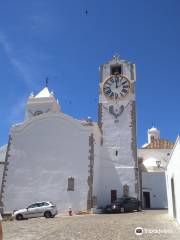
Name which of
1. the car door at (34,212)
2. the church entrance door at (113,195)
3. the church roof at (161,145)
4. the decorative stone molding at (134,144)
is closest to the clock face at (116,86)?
the decorative stone molding at (134,144)

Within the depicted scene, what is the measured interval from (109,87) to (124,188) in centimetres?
1302

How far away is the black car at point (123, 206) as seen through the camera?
3002cm

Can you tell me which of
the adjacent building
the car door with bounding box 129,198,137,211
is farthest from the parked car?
the adjacent building

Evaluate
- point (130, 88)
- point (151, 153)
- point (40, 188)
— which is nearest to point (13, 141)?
point (40, 188)

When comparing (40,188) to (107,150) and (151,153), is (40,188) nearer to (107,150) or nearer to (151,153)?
(107,150)

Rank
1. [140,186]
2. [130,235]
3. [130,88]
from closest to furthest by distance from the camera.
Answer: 1. [130,235]
2. [140,186]
3. [130,88]

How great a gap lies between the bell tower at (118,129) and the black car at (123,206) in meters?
3.99

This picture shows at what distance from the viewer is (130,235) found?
41.5 ft

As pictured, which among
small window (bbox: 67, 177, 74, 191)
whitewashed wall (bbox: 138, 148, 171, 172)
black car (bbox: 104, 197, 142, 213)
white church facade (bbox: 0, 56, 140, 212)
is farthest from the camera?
whitewashed wall (bbox: 138, 148, 171, 172)

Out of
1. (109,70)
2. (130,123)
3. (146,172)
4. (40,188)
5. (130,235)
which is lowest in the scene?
(130,235)

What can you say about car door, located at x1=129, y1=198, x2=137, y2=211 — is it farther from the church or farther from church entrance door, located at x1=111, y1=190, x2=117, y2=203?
church entrance door, located at x1=111, y1=190, x2=117, y2=203

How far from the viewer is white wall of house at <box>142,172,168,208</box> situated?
37594 mm

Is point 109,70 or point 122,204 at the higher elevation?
point 109,70

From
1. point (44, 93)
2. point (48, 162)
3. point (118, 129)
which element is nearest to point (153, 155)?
point (118, 129)
